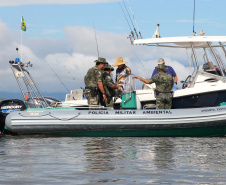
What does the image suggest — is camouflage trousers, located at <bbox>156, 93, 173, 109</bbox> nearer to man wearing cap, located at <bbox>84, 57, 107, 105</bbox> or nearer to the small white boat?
the small white boat

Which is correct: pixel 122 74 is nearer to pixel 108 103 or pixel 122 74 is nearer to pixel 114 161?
pixel 108 103

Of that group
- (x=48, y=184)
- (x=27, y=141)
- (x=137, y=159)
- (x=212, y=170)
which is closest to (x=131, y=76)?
(x=27, y=141)

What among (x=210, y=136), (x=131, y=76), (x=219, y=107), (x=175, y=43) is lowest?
(x=210, y=136)

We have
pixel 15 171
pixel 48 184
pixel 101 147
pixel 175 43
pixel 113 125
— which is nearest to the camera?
pixel 48 184

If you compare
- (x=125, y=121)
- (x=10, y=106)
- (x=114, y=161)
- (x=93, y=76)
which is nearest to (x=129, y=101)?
(x=125, y=121)

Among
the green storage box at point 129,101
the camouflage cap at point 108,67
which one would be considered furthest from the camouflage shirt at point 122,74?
the green storage box at point 129,101

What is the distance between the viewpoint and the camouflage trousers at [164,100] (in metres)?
10.4

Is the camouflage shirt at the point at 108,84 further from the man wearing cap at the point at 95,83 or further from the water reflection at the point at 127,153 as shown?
the water reflection at the point at 127,153

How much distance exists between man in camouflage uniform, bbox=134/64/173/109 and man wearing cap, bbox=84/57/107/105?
3.74 ft

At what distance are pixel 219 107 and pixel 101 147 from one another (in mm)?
2937

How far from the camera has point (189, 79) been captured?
11.4 metres

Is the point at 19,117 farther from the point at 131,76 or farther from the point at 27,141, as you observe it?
the point at 131,76

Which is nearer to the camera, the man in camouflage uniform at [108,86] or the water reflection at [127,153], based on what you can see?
the water reflection at [127,153]

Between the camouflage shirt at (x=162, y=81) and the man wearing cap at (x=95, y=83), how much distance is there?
1141 mm
